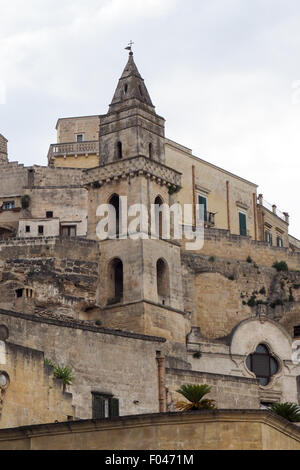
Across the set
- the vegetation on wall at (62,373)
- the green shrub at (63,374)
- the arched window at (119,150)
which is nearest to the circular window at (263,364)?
the arched window at (119,150)

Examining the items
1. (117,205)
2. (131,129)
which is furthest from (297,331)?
(131,129)

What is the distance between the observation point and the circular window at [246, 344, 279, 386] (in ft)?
170

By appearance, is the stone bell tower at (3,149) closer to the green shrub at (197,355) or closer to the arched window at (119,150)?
the arched window at (119,150)

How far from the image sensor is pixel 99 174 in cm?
5366

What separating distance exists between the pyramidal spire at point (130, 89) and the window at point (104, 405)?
17715mm

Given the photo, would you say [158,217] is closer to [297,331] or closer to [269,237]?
[297,331]

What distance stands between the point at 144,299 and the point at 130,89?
1108 centimetres

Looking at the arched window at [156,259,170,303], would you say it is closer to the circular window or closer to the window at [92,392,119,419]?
the circular window

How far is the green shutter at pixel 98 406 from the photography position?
40.5m

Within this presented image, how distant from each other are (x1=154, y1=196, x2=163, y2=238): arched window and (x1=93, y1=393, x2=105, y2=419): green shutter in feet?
41.5

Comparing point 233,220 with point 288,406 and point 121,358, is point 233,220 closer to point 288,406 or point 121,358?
point 121,358

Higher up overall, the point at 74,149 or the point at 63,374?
the point at 74,149

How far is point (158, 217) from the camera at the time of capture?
173 ft
